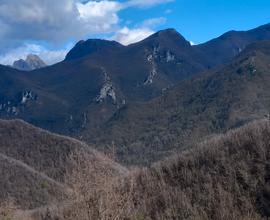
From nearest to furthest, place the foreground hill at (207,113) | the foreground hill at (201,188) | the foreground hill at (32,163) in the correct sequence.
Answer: the foreground hill at (201,188)
the foreground hill at (32,163)
the foreground hill at (207,113)

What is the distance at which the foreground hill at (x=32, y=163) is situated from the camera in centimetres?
7288

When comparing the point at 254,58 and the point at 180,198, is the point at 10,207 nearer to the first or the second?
the point at 180,198

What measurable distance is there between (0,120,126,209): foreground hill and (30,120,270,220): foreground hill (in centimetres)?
1860

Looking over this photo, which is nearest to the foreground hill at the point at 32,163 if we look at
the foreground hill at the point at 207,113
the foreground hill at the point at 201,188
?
the foreground hill at the point at 201,188

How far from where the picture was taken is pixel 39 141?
327 ft

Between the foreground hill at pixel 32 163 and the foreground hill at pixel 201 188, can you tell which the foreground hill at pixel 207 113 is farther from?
the foreground hill at pixel 201 188

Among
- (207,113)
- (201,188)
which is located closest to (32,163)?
(201,188)

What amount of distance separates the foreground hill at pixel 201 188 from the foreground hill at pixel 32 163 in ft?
61.0

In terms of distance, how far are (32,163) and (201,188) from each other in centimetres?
5866

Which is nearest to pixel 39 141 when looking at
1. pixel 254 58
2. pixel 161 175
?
pixel 161 175

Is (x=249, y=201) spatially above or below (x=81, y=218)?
below

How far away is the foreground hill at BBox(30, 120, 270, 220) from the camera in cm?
2197

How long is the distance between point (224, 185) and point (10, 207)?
42.3 feet

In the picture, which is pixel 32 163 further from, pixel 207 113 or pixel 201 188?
pixel 207 113
